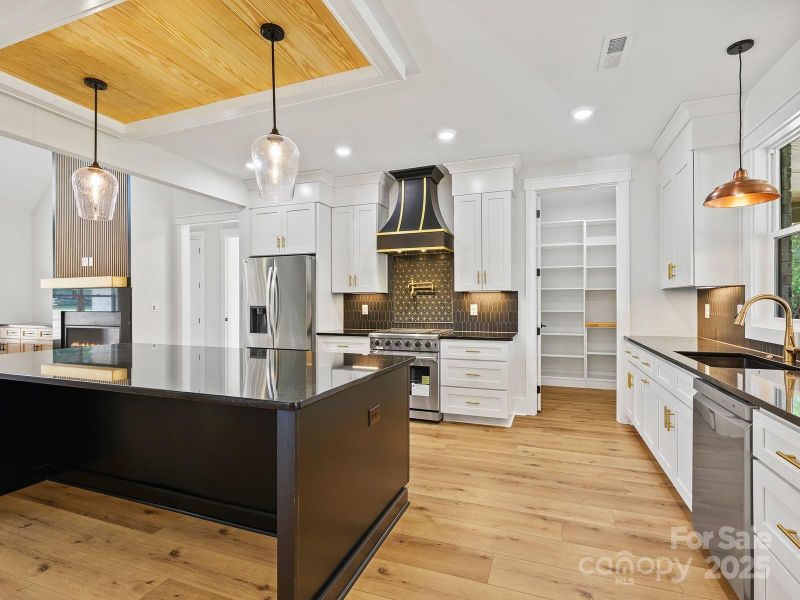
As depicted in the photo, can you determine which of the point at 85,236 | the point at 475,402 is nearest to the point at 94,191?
the point at 475,402

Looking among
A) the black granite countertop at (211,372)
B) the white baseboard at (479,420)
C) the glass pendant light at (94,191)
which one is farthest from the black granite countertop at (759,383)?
the glass pendant light at (94,191)

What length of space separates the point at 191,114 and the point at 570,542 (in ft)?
12.5

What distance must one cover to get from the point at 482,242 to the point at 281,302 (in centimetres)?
236

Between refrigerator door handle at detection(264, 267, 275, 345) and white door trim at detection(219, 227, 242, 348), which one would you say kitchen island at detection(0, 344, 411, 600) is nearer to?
refrigerator door handle at detection(264, 267, 275, 345)

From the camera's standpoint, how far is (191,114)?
3209mm

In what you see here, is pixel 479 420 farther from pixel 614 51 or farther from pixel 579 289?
pixel 614 51

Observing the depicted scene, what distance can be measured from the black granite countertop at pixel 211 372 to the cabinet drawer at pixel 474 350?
1939mm

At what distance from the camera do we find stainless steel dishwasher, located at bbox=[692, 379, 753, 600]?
5.01 feet

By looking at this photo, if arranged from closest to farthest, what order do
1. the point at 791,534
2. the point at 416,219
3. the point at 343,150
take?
the point at 791,534 → the point at 343,150 → the point at 416,219

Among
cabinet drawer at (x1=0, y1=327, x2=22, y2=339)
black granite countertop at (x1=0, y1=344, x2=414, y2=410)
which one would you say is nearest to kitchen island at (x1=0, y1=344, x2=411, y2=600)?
black granite countertop at (x1=0, y1=344, x2=414, y2=410)

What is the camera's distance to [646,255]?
410 cm

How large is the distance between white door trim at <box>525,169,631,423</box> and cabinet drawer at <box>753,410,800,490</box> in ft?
9.29

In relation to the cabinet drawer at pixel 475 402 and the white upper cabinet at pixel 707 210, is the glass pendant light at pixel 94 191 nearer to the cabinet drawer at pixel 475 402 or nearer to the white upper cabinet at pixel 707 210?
the cabinet drawer at pixel 475 402

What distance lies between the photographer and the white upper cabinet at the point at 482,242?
13.9 feet
